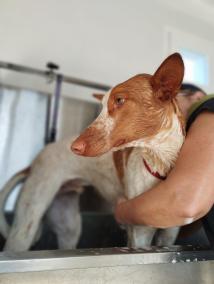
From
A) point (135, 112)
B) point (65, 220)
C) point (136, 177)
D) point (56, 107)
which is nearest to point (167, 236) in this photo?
point (136, 177)

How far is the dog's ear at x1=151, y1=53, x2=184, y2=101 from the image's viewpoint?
2.42ft

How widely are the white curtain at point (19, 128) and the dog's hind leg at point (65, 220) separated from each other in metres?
0.24

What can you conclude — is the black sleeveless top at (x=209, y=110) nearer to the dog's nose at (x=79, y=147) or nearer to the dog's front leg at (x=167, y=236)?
the dog's front leg at (x=167, y=236)

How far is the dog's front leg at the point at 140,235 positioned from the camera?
0.96 m

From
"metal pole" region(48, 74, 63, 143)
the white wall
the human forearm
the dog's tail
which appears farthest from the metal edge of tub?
the white wall

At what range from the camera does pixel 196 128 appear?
789 mm

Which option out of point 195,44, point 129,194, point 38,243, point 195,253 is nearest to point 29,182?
point 38,243

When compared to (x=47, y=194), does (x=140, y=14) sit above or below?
above

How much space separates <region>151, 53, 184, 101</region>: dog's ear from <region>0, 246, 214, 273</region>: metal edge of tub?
337mm

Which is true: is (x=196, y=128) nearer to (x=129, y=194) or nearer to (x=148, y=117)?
(x=148, y=117)

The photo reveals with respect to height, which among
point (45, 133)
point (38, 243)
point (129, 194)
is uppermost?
point (129, 194)

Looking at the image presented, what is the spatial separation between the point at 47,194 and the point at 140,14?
131 centimetres

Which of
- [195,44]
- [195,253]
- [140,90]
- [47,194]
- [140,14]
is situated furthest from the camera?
[195,44]

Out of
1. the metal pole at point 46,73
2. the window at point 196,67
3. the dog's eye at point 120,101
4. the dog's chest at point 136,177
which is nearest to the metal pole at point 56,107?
the metal pole at point 46,73
